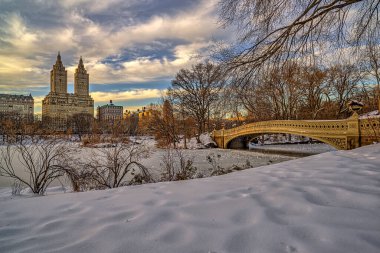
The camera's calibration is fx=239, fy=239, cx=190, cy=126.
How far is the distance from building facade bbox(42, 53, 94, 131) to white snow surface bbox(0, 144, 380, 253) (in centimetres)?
12207

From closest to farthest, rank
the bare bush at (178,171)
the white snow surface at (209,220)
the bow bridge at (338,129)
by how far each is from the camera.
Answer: the white snow surface at (209,220) → the bare bush at (178,171) → the bow bridge at (338,129)

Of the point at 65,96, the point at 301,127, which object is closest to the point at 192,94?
the point at 301,127

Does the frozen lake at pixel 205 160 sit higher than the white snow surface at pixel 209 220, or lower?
lower

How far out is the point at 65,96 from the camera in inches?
5172

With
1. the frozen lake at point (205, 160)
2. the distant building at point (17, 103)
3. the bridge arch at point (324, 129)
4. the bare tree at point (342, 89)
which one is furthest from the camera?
the distant building at point (17, 103)

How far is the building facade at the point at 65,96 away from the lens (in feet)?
399

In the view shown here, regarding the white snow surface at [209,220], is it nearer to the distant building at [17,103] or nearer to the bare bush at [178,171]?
the bare bush at [178,171]

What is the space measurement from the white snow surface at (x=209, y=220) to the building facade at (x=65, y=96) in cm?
12207

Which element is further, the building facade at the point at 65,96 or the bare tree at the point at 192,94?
the building facade at the point at 65,96

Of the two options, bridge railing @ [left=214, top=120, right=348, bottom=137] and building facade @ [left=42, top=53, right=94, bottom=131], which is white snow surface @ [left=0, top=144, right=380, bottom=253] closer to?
bridge railing @ [left=214, top=120, right=348, bottom=137]

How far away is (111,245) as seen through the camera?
182cm

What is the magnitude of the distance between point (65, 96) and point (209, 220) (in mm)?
147279

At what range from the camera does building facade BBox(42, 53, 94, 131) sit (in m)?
122

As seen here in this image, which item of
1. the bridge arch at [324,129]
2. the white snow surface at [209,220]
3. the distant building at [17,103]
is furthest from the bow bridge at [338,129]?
the distant building at [17,103]
